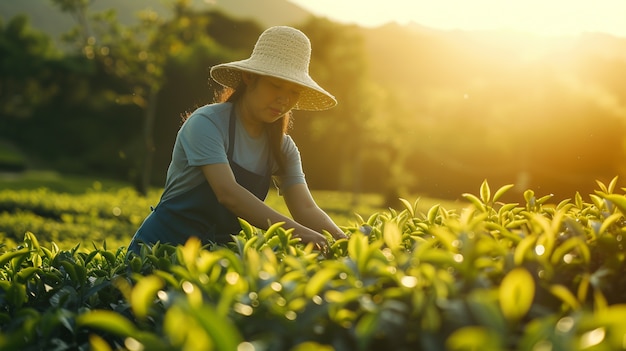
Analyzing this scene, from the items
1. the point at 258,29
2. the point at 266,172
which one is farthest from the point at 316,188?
the point at 266,172

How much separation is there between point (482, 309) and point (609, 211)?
3.22 feet

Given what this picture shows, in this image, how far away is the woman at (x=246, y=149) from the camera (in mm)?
3361

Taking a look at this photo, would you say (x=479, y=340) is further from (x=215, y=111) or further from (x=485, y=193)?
(x=215, y=111)

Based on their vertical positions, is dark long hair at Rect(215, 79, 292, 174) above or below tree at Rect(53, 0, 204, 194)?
above

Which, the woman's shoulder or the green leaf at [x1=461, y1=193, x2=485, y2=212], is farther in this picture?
the woman's shoulder

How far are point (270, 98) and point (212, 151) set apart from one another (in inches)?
19.2

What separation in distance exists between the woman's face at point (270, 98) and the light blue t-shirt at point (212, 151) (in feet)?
0.46

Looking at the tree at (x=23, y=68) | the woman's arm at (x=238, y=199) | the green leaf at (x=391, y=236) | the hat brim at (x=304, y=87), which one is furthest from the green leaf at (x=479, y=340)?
the tree at (x=23, y=68)

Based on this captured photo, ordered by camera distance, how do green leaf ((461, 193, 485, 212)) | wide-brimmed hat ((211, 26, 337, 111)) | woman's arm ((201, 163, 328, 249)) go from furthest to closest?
wide-brimmed hat ((211, 26, 337, 111)) → woman's arm ((201, 163, 328, 249)) → green leaf ((461, 193, 485, 212))

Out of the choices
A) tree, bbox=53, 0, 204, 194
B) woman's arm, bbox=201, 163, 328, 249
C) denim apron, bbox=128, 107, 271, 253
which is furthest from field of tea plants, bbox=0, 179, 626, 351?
tree, bbox=53, 0, 204, 194

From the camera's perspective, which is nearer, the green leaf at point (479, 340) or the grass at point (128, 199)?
the green leaf at point (479, 340)

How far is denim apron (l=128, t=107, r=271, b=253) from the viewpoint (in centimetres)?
346

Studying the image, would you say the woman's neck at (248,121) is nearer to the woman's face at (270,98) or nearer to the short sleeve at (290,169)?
the woman's face at (270,98)

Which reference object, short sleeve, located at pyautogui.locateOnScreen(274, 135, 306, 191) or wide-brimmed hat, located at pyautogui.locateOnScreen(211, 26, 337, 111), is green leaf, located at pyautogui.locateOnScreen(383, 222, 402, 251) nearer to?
wide-brimmed hat, located at pyautogui.locateOnScreen(211, 26, 337, 111)
